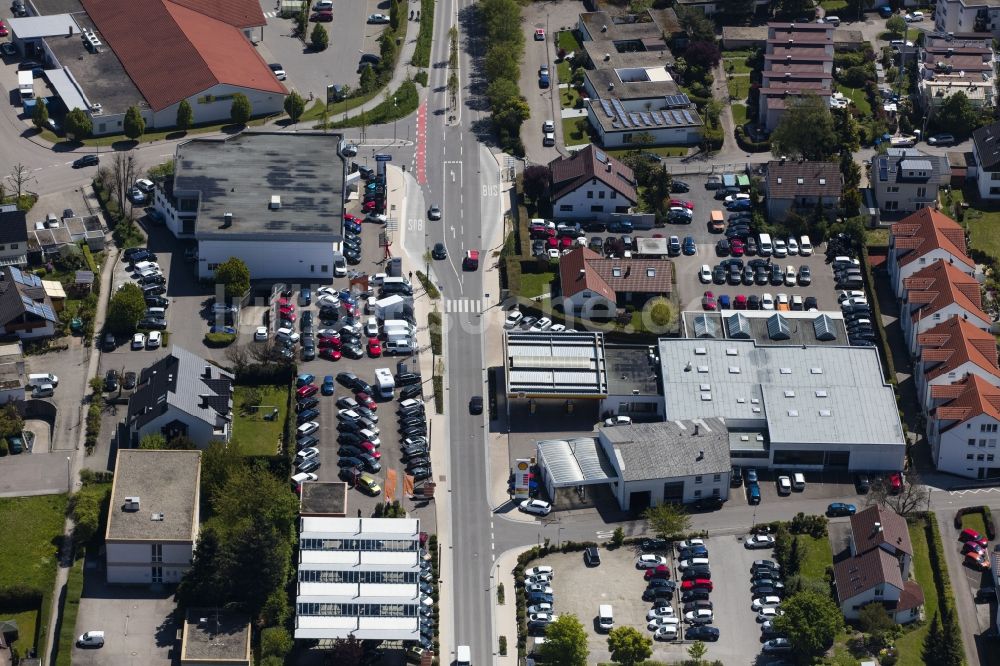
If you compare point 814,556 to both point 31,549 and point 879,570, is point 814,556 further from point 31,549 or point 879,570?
point 31,549

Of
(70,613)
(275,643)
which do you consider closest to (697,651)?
(275,643)

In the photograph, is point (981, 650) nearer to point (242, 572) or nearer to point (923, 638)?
point (923, 638)

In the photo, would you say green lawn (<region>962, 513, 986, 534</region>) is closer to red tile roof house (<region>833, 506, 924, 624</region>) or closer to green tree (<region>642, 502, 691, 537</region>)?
red tile roof house (<region>833, 506, 924, 624</region>)

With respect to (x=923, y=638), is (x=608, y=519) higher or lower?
higher

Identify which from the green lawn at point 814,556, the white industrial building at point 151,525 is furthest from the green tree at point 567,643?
the white industrial building at point 151,525

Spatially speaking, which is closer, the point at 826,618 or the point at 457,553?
the point at 826,618

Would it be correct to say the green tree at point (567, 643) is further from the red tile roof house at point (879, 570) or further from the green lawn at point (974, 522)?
the green lawn at point (974, 522)

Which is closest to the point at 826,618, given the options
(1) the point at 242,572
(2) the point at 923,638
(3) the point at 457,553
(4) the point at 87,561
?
(2) the point at 923,638
